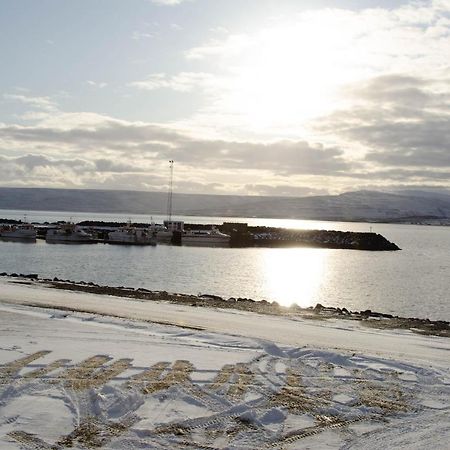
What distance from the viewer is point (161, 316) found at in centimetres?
1725

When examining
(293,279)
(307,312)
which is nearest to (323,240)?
(293,279)

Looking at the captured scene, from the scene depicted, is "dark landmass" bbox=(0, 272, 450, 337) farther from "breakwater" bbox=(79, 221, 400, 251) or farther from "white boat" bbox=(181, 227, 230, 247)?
"breakwater" bbox=(79, 221, 400, 251)

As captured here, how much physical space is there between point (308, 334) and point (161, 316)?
457cm

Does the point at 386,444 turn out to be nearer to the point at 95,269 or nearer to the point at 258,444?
the point at 258,444

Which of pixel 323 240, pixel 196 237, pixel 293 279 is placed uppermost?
pixel 323 240

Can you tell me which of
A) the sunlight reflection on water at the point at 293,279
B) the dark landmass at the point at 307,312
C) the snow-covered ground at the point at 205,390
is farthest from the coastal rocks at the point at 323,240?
the snow-covered ground at the point at 205,390

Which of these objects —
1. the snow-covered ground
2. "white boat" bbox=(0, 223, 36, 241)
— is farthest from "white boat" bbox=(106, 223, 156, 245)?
the snow-covered ground

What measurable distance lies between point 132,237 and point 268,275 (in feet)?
127

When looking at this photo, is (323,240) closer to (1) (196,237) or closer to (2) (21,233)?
(1) (196,237)

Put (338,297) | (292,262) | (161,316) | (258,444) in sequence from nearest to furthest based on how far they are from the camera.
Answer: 1. (258,444)
2. (161,316)
3. (338,297)
4. (292,262)

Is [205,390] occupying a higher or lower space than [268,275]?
higher

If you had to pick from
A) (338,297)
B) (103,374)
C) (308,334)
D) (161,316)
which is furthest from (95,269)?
(103,374)

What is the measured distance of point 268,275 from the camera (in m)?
47.8

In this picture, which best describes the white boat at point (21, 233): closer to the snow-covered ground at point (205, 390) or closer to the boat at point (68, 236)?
the boat at point (68, 236)
